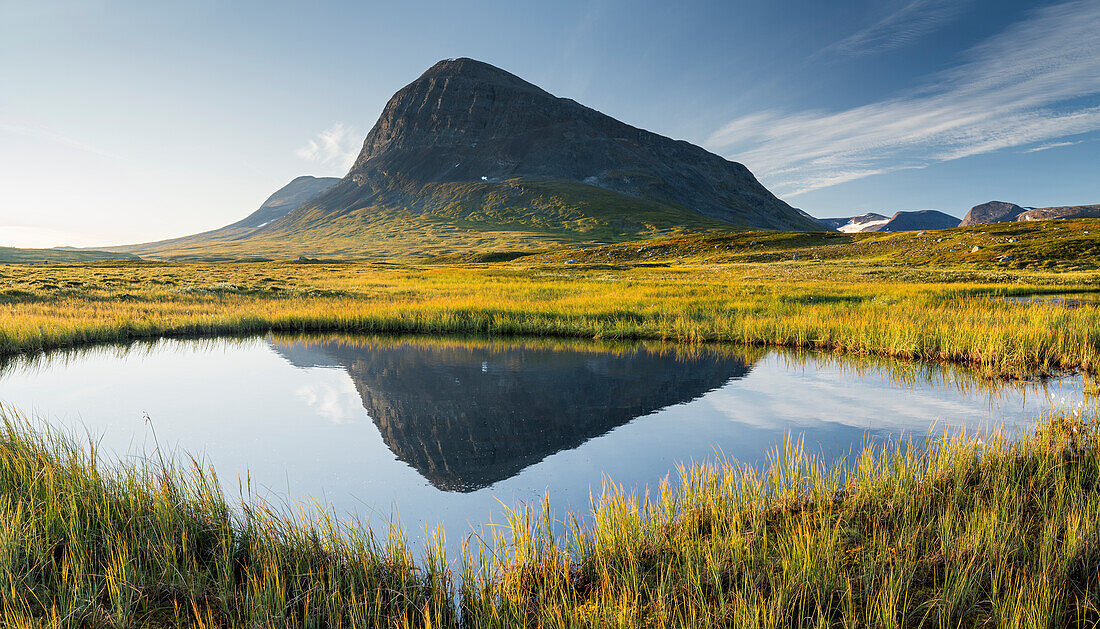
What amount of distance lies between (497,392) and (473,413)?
161 centimetres

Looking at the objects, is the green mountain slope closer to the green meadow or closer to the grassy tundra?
the green meadow

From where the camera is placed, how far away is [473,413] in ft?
35.5

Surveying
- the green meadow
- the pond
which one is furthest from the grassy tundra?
the pond

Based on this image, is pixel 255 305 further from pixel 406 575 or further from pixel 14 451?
pixel 406 575

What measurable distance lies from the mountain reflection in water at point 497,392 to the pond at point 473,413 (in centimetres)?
6

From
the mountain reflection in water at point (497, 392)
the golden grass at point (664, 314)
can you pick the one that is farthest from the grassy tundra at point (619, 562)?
the golden grass at point (664, 314)

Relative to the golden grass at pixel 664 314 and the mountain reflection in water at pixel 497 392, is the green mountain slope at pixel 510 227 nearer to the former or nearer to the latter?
the golden grass at pixel 664 314

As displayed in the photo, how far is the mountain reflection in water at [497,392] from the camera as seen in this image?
862 centimetres

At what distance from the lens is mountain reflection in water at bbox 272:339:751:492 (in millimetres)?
8625

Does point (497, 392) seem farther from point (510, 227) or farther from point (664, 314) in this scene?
point (510, 227)

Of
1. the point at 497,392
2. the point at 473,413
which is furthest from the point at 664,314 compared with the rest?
the point at 473,413

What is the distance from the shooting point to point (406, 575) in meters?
4.48

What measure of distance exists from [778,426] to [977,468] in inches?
Result: 135

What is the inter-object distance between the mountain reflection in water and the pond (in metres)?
0.06
